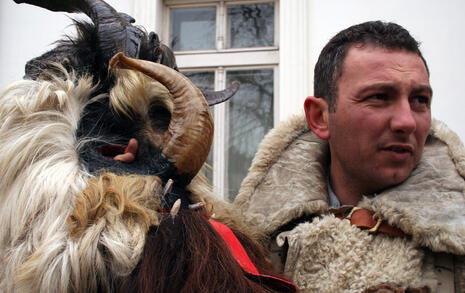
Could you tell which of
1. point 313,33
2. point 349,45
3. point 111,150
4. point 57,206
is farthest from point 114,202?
point 313,33

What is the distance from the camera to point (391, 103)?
1618mm

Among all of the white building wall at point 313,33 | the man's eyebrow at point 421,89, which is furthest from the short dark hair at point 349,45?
the white building wall at point 313,33

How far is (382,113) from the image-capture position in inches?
63.4

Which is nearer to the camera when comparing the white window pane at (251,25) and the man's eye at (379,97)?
the man's eye at (379,97)

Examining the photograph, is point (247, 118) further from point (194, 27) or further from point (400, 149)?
point (400, 149)

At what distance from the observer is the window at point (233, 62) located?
12.8 ft

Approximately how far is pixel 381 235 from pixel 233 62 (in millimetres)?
2626

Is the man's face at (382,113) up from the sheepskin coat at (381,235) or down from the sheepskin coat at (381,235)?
up

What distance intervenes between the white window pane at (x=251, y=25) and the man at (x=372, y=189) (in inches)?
86.1

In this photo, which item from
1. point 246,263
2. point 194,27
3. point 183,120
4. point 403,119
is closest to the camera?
point 246,263

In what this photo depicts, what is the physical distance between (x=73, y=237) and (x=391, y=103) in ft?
3.59

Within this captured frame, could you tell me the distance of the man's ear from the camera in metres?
1.85

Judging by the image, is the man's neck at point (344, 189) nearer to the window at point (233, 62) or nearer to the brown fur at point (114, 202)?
the brown fur at point (114, 202)

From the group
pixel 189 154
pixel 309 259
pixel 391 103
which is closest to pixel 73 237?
pixel 189 154
